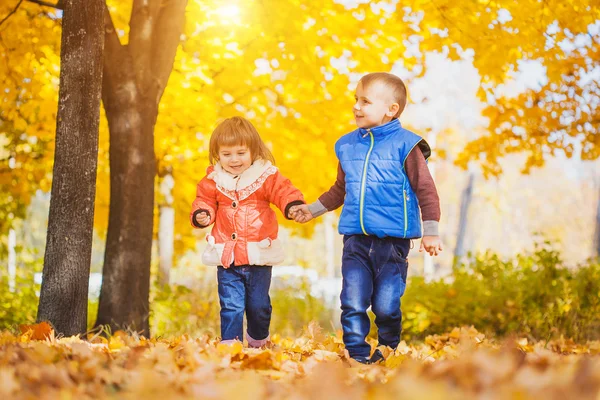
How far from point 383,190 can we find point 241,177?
86cm

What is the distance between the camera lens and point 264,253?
381 centimetres

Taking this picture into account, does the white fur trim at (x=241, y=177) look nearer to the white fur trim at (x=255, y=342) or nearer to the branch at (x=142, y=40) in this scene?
the white fur trim at (x=255, y=342)

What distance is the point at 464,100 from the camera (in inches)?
1013

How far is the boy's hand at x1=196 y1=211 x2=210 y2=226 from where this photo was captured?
3793mm

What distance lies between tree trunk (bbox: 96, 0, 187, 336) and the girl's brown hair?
1.61 meters

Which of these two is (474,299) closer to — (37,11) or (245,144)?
(245,144)

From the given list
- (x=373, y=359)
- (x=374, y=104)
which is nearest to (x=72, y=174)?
(x=374, y=104)

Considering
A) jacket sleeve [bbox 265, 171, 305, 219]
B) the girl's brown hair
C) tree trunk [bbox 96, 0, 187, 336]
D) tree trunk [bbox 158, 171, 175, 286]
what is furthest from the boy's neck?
tree trunk [bbox 158, 171, 175, 286]

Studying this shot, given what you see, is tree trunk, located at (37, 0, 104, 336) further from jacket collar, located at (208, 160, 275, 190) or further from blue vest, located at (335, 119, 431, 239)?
blue vest, located at (335, 119, 431, 239)

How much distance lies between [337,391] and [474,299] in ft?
20.1

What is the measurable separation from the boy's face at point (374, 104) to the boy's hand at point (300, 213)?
583 millimetres

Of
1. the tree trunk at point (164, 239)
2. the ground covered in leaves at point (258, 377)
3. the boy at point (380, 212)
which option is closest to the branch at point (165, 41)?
the boy at point (380, 212)

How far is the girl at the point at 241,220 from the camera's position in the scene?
381cm

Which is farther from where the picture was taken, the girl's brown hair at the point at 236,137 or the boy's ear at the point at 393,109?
the girl's brown hair at the point at 236,137
